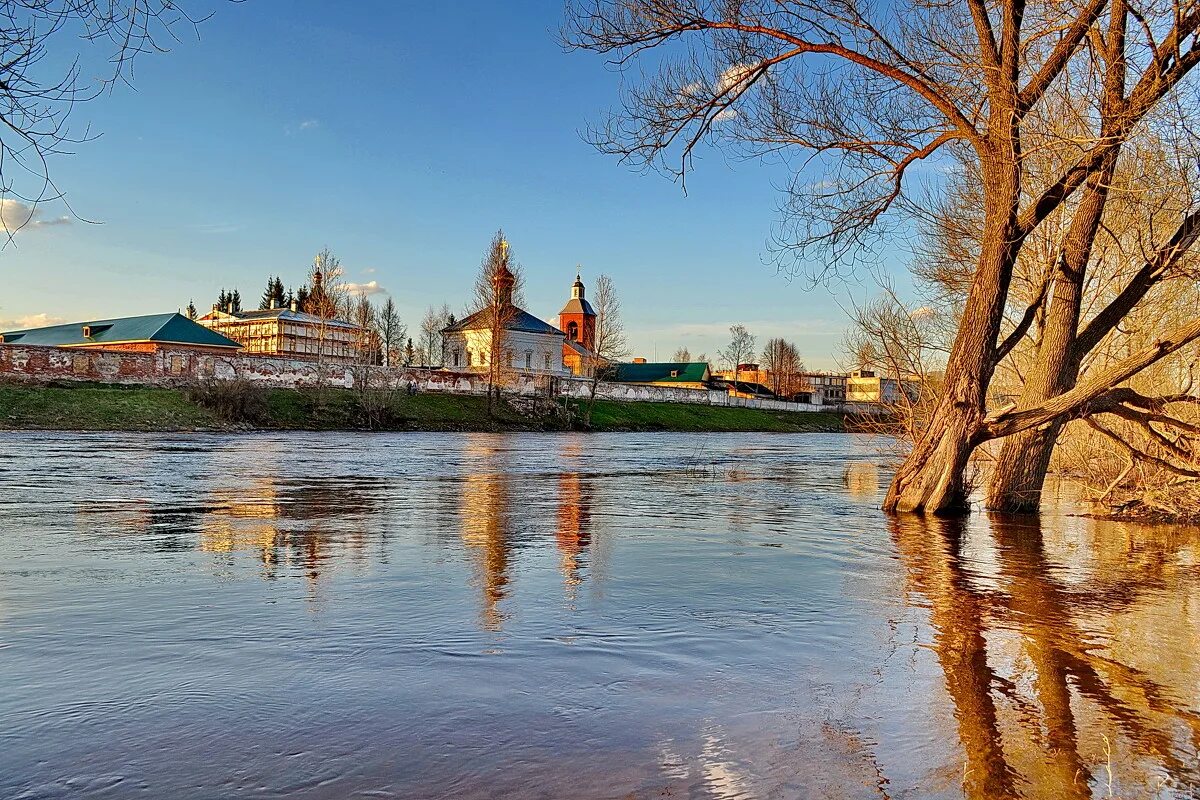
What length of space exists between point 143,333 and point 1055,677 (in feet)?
273

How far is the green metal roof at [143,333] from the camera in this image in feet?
251

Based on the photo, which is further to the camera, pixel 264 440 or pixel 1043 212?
pixel 264 440

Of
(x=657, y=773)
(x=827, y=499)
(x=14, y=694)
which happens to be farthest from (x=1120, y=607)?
(x=827, y=499)

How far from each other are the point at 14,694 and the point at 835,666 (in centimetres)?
407

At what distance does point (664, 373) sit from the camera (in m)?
130

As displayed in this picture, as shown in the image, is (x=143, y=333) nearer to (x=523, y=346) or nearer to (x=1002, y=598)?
(x=523, y=346)

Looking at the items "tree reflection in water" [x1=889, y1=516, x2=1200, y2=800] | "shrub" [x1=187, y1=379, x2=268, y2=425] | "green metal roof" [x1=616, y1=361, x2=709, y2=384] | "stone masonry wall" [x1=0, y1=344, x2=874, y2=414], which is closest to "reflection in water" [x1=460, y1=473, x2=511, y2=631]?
"tree reflection in water" [x1=889, y1=516, x2=1200, y2=800]

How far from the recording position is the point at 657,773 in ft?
11.6

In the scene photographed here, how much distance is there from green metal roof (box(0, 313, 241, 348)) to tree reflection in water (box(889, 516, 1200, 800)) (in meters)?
77.3

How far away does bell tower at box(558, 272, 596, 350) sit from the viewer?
128 metres

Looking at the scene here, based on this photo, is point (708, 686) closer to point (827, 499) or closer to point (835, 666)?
point (835, 666)

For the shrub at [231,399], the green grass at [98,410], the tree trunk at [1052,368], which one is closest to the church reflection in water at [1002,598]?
the tree trunk at [1052,368]

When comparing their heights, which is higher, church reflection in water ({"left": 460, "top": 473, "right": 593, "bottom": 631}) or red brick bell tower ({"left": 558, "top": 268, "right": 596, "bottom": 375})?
red brick bell tower ({"left": 558, "top": 268, "right": 596, "bottom": 375})

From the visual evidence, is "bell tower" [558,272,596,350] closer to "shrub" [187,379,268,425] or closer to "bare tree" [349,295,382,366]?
"bare tree" [349,295,382,366]
